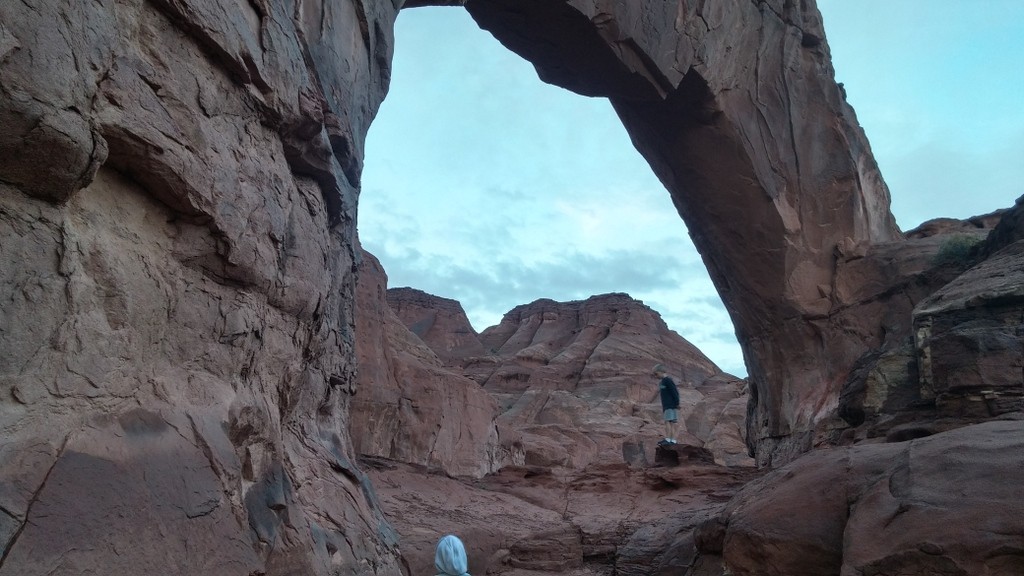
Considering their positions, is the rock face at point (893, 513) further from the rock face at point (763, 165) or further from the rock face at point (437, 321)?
the rock face at point (437, 321)

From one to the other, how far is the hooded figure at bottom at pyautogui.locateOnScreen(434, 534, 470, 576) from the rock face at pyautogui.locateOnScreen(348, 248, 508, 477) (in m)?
10.6

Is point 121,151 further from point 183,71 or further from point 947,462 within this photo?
point 947,462

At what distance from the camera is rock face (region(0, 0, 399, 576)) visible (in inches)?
145

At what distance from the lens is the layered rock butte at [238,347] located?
148 inches

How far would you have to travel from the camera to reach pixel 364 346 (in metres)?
18.7

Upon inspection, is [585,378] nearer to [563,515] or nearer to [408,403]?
[408,403]

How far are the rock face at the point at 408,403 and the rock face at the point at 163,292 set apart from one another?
983 centimetres

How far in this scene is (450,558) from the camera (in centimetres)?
630

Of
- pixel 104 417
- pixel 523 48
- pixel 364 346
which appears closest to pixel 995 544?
pixel 104 417

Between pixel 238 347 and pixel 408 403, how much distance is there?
572 inches

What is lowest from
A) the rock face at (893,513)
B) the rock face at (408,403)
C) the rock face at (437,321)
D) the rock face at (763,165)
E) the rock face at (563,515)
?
the rock face at (563,515)

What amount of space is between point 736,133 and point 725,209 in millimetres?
1791

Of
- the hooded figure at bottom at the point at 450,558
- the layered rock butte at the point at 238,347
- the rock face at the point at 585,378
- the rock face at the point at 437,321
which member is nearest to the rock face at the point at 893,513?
the layered rock butte at the point at 238,347

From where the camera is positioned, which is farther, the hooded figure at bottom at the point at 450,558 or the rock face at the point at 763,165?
the rock face at the point at 763,165
